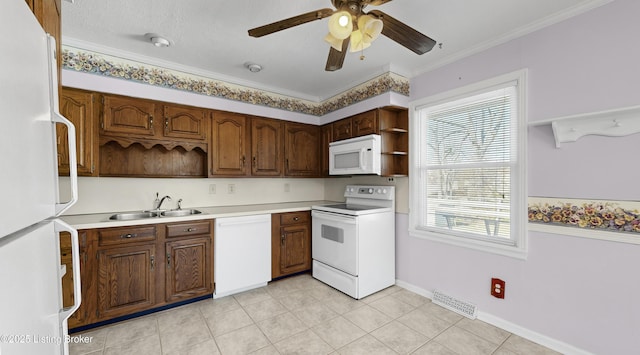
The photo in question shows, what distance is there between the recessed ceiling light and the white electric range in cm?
230

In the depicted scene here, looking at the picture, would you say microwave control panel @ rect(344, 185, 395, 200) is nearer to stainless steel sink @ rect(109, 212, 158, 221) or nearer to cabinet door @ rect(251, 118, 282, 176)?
cabinet door @ rect(251, 118, 282, 176)

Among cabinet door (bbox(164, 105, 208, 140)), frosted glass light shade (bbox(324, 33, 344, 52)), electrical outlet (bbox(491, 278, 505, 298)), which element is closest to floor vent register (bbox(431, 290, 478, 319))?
electrical outlet (bbox(491, 278, 505, 298))

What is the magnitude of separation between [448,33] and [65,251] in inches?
138

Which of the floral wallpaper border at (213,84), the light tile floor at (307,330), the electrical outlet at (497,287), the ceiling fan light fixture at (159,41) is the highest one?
the ceiling fan light fixture at (159,41)

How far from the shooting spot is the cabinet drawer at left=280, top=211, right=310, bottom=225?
326 cm

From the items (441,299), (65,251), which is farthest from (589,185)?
(65,251)

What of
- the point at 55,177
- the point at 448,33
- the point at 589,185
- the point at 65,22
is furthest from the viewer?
the point at 448,33

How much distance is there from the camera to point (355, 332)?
221 cm

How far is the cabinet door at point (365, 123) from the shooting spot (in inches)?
118

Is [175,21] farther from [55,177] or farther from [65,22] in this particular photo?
[55,177]

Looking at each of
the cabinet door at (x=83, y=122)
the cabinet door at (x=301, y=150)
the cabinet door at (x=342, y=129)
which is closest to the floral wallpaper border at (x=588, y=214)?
the cabinet door at (x=342, y=129)

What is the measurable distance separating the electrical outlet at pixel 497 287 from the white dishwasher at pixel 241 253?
2265 millimetres

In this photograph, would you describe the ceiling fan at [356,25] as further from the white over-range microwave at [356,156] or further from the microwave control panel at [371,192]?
the microwave control panel at [371,192]

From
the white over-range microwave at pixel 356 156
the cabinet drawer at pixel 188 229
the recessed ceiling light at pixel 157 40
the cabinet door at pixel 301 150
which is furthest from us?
the cabinet door at pixel 301 150
